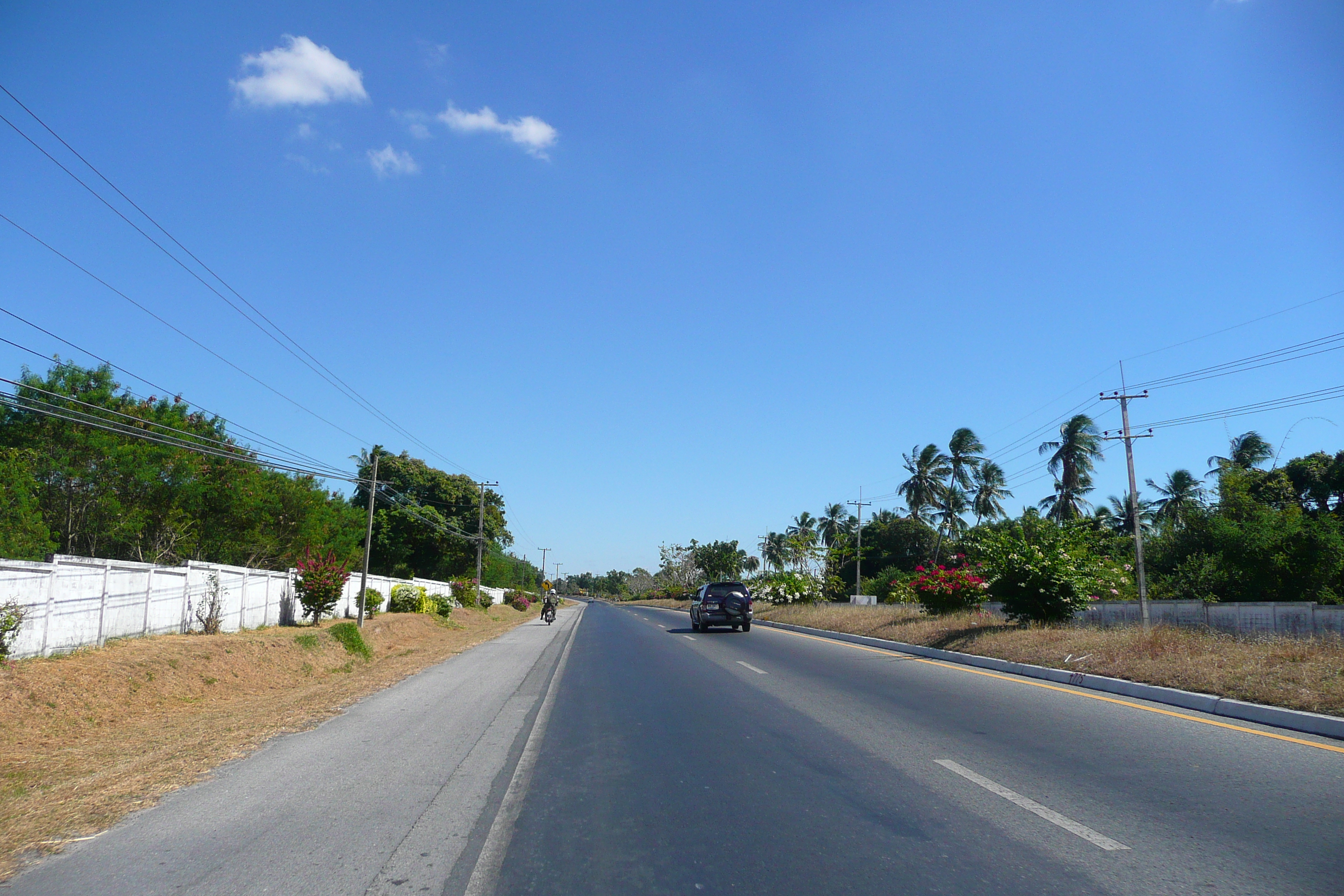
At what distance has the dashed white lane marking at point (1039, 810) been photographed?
530cm

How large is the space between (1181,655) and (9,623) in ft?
58.1

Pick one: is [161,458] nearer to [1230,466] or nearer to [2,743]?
[2,743]

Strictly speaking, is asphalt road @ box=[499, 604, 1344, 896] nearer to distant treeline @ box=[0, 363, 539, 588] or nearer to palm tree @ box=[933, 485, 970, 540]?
distant treeline @ box=[0, 363, 539, 588]

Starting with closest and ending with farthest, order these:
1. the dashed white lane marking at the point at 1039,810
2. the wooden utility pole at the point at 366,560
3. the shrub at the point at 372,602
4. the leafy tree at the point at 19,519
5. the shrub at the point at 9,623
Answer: the dashed white lane marking at the point at 1039,810 < the shrub at the point at 9,623 < the leafy tree at the point at 19,519 < the wooden utility pole at the point at 366,560 < the shrub at the point at 372,602

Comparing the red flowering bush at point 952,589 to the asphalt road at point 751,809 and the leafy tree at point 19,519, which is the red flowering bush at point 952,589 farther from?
the leafy tree at point 19,519

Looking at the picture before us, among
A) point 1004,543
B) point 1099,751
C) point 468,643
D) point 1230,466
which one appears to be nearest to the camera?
point 1099,751

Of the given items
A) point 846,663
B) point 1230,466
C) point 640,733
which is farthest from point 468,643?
point 1230,466

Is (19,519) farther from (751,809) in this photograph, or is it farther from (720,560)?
(720,560)

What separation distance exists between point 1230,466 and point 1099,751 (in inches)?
1806

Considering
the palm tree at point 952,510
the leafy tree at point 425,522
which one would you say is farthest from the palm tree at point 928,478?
the leafy tree at point 425,522

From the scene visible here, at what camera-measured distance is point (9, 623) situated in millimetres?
11875

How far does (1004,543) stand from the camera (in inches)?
793

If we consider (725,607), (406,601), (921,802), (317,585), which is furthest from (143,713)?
(406,601)

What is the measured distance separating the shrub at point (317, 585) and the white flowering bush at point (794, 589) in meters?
23.8
